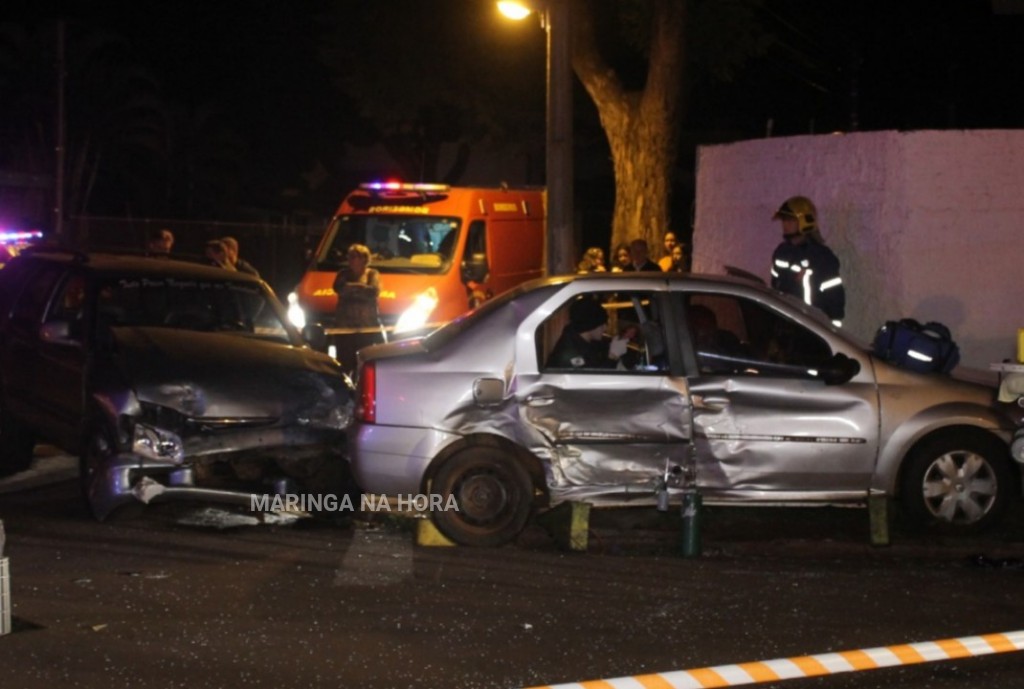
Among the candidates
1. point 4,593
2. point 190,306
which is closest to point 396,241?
point 190,306

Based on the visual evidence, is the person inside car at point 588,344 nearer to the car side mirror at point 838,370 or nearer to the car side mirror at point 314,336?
the car side mirror at point 838,370

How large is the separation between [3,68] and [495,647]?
3786cm

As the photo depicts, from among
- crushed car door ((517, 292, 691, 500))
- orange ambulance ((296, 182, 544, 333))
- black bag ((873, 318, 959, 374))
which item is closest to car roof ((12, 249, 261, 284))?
crushed car door ((517, 292, 691, 500))

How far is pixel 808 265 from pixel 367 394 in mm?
3808

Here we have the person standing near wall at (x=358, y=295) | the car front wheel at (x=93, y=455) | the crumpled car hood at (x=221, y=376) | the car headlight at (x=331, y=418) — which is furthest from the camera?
the person standing near wall at (x=358, y=295)

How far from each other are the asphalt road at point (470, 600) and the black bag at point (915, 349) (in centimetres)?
102

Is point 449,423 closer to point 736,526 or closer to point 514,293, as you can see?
point 514,293

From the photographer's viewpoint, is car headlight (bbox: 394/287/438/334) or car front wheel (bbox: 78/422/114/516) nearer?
car front wheel (bbox: 78/422/114/516)

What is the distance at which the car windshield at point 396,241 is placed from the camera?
60.7ft

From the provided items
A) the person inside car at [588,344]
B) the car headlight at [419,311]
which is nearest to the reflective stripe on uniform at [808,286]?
the person inside car at [588,344]

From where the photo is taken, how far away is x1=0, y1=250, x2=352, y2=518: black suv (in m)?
10.0

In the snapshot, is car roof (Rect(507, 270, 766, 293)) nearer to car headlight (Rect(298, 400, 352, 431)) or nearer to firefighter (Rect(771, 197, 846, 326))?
car headlight (Rect(298, 400, 352, 431))

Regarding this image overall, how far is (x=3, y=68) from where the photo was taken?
137ft

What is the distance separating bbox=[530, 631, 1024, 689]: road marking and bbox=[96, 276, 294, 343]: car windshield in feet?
18.8
